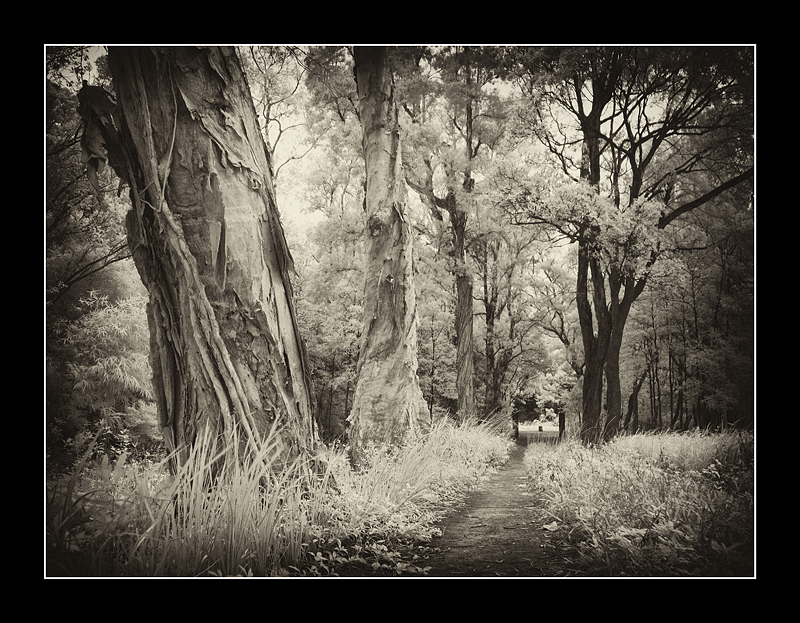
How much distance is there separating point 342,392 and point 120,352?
2860mm

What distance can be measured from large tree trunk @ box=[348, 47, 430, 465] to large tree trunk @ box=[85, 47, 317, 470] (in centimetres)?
236

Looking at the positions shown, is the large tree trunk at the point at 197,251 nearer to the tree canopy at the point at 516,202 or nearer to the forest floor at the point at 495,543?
the tree canopy at the point at 516,202

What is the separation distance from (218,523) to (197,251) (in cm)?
132

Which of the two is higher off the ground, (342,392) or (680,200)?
(680,200)

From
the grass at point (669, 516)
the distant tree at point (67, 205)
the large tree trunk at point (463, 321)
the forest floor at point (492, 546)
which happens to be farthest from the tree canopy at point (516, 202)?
the large tree trunk at point (463, 321)

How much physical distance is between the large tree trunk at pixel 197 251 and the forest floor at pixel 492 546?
1001mm

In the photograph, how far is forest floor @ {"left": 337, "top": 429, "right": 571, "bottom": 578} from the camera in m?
2.53

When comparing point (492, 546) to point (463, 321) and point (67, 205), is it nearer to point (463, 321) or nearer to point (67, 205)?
point (67, 205)

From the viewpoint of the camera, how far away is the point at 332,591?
95.2 inches

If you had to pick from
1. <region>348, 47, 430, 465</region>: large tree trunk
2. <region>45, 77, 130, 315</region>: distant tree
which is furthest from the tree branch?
<region>45, 77, 130, 315</region>: distant tree

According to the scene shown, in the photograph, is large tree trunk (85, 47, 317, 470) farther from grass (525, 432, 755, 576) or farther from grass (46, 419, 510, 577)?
grass (525, 432, 755, 576)
